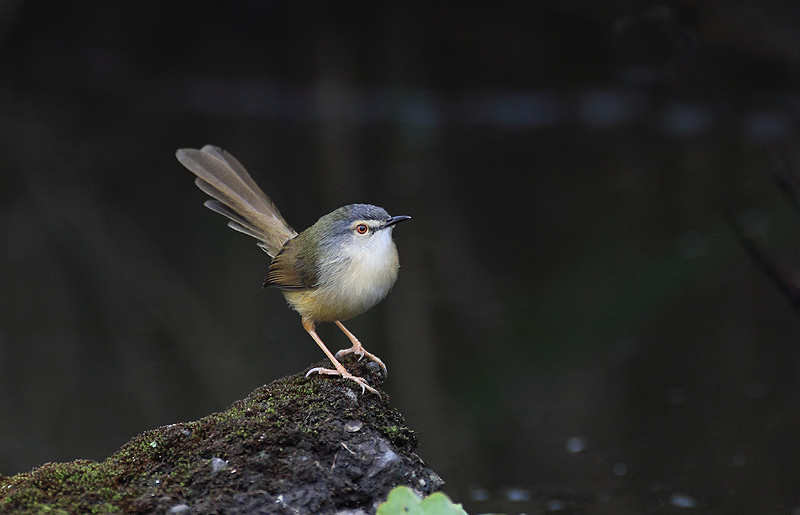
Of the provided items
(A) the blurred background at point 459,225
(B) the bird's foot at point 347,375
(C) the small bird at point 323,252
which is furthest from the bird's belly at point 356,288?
(A) the blurred background at point 459,225

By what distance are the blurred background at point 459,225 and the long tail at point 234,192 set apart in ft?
6.28

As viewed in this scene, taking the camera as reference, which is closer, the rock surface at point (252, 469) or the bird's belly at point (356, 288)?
the rock surface at point (252, 469)

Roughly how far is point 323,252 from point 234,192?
30.0 inches

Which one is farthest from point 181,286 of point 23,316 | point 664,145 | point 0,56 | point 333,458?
point 0,56

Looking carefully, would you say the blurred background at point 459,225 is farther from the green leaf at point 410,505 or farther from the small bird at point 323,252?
the green leaf at point 410,505

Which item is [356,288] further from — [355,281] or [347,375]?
[347,375]

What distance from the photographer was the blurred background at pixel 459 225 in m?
5.93

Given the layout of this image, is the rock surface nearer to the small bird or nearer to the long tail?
the small bird

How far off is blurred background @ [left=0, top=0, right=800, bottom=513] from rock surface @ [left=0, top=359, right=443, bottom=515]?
7.34ft

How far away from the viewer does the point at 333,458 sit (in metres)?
2.75

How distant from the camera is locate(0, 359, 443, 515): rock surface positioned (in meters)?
2.54

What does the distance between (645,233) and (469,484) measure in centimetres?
470

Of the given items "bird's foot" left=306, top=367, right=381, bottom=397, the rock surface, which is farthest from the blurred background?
the rock surface

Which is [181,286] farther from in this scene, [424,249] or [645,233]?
[645,233]
